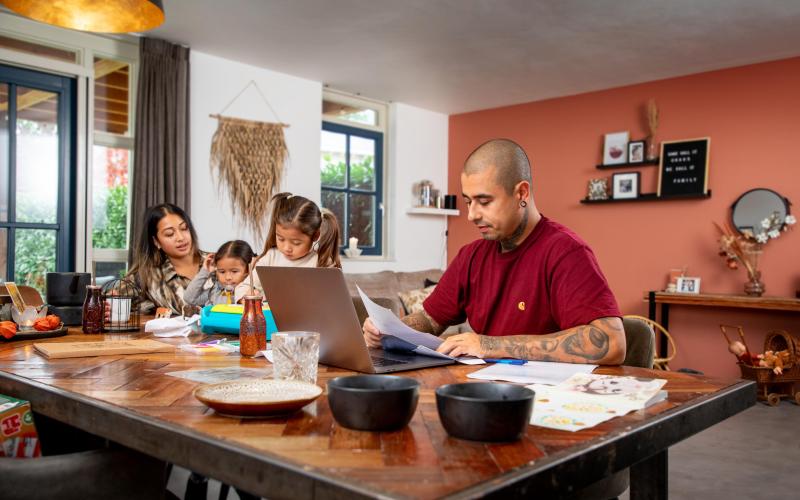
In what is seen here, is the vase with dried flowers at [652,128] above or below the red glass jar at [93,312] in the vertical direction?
above

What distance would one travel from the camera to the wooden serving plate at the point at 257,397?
94 centimetres

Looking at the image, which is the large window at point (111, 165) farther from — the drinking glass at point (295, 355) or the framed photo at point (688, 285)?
the framed photo at point (688, 285)

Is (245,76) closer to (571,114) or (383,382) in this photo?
(571,114)

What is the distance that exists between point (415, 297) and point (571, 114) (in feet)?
7.59

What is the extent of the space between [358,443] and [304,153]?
506cm

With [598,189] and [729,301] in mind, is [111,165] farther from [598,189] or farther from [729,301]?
[729,301]

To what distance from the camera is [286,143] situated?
5.61m

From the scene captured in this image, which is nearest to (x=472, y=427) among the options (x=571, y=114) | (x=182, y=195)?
(x=182, y=195)

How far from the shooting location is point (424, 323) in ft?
7.27

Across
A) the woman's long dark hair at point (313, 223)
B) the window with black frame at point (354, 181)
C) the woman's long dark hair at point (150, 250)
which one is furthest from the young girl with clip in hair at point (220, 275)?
the window with black frame at point (354, 181)

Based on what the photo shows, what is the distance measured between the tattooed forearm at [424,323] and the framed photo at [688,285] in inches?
149

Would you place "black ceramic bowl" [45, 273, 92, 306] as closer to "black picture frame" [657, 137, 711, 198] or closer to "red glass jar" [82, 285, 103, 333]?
"red glass jar" [82, 285, 103, 333]

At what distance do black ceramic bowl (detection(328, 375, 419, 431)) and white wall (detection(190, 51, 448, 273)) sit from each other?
14.4 ft

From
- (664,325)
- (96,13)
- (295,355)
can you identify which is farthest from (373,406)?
(664,325)
